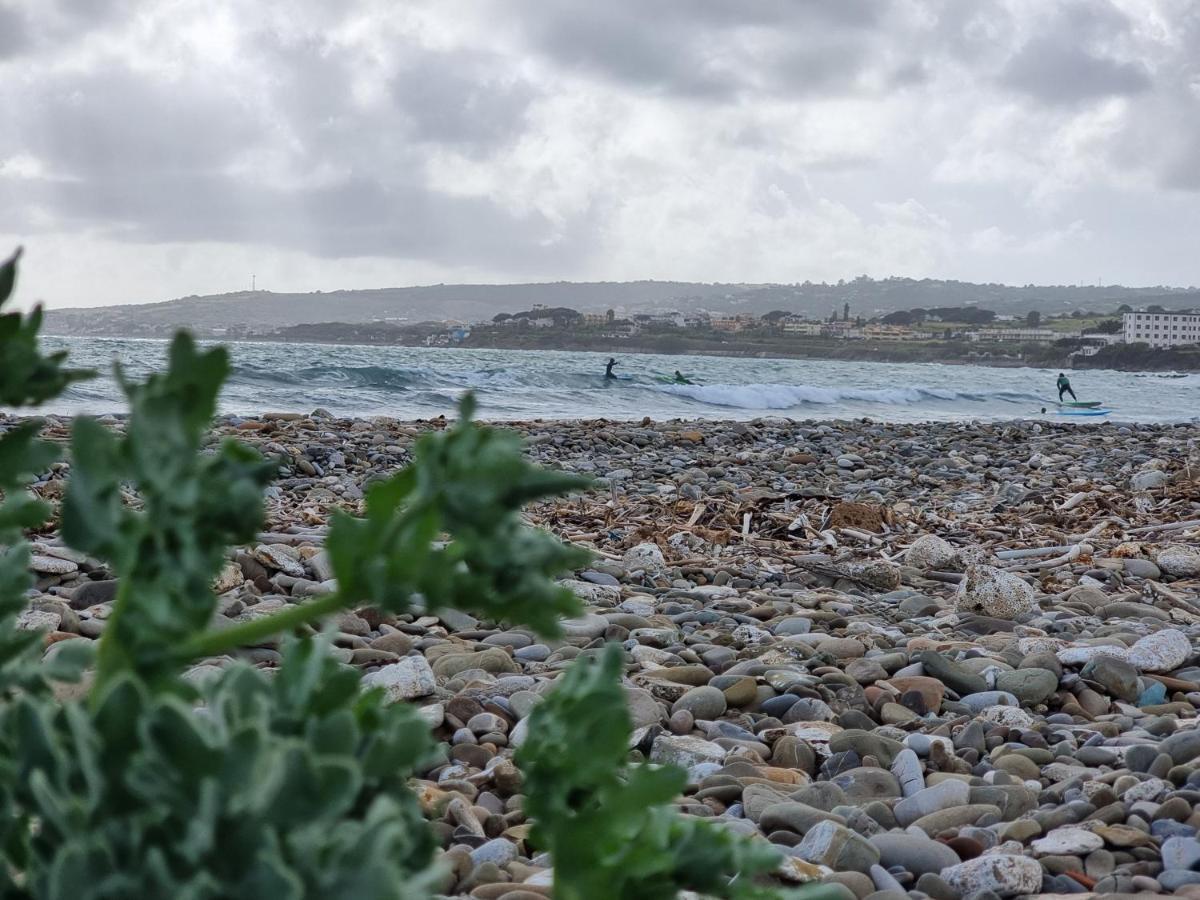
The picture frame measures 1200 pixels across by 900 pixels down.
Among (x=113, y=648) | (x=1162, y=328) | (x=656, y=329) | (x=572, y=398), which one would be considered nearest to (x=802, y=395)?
(x=572, y=398)

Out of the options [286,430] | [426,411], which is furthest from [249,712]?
[426,411]

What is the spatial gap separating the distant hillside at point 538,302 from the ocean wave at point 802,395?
38.1 meters

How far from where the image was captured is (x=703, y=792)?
257 centimetres

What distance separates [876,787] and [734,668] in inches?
34.5

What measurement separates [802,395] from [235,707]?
29.9m

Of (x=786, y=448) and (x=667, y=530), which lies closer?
(x=667, y=530)

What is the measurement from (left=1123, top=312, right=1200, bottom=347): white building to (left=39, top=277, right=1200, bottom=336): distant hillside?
2433cm

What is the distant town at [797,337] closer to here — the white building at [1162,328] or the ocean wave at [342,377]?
the white building at [1162,328]

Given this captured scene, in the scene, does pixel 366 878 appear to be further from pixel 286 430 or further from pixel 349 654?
pixel 286 430

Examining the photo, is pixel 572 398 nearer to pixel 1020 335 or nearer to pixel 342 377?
pixel 342 377

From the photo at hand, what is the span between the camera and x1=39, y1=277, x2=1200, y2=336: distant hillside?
66250 mm

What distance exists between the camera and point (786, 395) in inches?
1145

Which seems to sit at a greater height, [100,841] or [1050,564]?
[100,841]

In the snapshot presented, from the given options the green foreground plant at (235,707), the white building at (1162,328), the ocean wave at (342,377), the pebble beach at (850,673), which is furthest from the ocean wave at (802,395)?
the white building at (1162,328)
